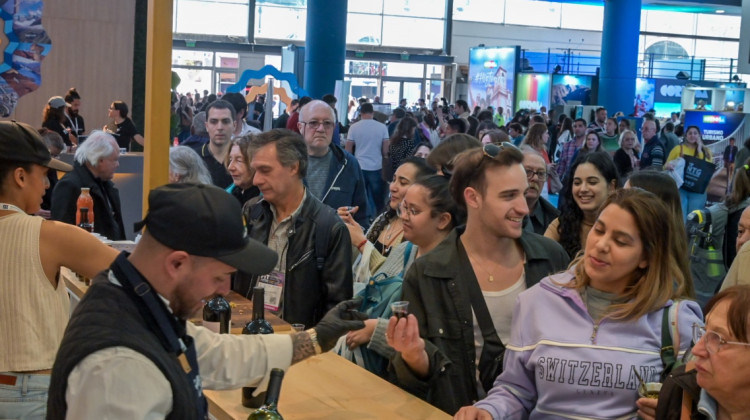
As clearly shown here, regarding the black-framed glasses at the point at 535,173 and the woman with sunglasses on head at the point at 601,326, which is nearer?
the woman with sunglasses on head at the point at 601,326

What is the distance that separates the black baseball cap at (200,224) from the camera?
6.16 ft

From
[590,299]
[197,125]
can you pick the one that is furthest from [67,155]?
[590,299]

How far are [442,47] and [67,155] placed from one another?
2516cm

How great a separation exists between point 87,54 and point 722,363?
10849 mm

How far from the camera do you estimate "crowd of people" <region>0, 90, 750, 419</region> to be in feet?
6.15

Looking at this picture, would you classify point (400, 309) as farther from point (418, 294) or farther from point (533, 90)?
point (533, 90)

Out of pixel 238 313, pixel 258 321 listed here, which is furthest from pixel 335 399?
pixel 238 313

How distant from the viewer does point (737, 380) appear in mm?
2184

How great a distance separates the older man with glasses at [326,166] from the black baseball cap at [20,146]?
3346 mm

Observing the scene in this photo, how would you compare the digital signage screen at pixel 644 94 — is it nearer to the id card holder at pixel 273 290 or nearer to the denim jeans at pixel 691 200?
the denim jeans at pixel 691 200

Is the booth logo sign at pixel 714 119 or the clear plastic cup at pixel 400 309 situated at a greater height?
the booth logo sign at pixel 714 119

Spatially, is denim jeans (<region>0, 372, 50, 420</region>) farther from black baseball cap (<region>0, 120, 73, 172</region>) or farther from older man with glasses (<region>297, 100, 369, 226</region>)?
older man with glasses (<region>297, 100, 369, 226</region>)

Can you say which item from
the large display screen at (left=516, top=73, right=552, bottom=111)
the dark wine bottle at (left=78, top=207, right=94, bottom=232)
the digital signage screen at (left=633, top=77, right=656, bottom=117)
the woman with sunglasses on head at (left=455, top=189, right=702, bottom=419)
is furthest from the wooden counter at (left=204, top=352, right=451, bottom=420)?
the digital signage screen at (left=633, top=77, right=656, bottom=117)

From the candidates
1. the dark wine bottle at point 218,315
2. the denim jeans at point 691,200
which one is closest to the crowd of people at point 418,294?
the dark wine bottle at point 218,315
